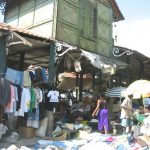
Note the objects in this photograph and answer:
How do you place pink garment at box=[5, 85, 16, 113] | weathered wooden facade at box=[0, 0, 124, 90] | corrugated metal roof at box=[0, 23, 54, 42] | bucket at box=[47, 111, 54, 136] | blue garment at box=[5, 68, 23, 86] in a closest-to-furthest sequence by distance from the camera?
pink garment at box=[5, 85, 16, 113]
corrugated metal roof at box=[0, 23, 54, 42]
blue garment at box=[5, 68, 23, 86]
bucket at box=[47, 111, 54, 136]
weathered wooden facade at box=[0, 0, 124, 90]

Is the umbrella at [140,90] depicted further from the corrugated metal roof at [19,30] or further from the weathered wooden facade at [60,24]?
the corrugated metal roof at [19,30]

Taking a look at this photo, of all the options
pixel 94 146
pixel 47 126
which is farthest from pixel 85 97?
pixel 94 146

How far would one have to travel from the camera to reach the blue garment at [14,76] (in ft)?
33.2

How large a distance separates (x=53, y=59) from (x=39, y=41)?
2.90ft

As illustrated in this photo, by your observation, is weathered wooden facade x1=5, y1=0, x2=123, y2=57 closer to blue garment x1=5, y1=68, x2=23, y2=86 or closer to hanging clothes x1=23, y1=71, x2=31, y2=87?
hanging clothes x1=23, y1=71, x2=31, y2=87

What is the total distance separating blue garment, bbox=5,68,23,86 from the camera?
399 inches

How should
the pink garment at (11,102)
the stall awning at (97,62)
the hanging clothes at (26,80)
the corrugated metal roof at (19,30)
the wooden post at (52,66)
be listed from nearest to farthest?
the pink garment at (11,102) → the corrugated metal roof at (19,30) → the hanging clothes at (26,80) → the wooden post at (52,66) → the stall awning at (97,62)

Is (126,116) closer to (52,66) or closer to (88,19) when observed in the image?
(52,66)

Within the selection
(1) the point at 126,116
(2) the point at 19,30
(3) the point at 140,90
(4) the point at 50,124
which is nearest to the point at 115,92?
(3) the point at 140,90

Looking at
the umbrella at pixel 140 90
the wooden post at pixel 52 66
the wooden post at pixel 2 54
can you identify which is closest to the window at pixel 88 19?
the wooden post at pixel 52 66

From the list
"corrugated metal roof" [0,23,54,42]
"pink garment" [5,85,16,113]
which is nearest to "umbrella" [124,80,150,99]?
"corrugated metal roof" [0,23,54,42]

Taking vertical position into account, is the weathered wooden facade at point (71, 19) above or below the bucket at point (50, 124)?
above

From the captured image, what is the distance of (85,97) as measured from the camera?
16.4 m

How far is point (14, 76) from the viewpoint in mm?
10297
